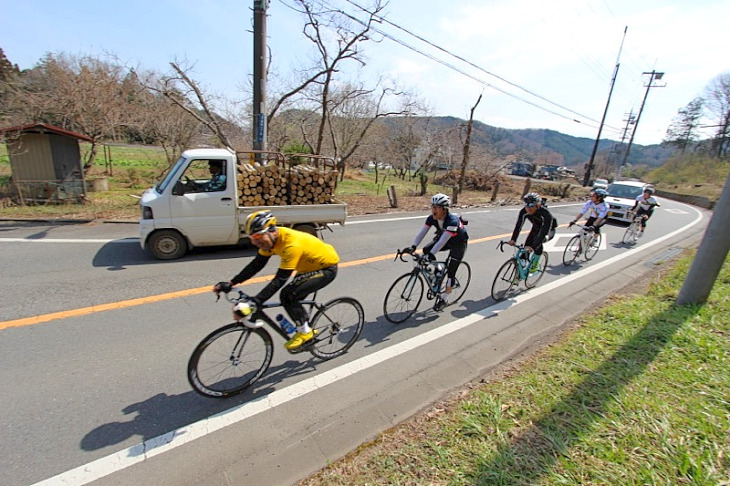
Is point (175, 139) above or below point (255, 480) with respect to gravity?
above

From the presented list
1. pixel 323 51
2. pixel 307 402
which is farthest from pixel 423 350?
pixel 323 51

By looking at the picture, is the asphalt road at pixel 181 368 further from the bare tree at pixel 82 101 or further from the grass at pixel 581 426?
the bare tree at pixel 82 101

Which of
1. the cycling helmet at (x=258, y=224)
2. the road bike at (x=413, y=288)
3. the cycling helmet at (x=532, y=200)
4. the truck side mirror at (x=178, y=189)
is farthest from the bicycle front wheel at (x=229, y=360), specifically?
Result: the cycling helmet at (x=532, y=200)

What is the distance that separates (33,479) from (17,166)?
12.9 meters

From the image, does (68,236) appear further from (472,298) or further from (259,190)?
(472,298)

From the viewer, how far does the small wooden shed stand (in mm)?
10016

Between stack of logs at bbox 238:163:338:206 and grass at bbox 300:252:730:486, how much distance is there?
19.1 feet

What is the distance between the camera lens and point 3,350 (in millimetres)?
3350

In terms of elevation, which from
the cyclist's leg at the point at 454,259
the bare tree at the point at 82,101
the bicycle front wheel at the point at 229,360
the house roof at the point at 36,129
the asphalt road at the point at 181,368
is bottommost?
the asphalt road at the point at 181,368

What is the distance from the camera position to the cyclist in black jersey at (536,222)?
530cm

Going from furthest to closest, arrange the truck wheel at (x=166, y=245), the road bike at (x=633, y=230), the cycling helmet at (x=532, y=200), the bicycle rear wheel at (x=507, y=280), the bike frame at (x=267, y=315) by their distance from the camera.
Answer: the road bike at (x=633, y=230) < the truck wheel at (x=166, y=245) < the bicycle rear wheel at (x=507, y=280) < the cycling helmet at (x=532, y=200) < the bike frame at (x=267, y=315)

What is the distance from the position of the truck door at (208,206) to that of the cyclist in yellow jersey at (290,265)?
368cm

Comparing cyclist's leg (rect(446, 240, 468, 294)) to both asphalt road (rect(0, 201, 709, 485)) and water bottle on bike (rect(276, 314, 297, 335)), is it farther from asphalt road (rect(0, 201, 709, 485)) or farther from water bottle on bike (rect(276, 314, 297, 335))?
water bottle on bike (rect(276, 314, 297, 335))

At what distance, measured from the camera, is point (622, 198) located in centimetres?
1441
